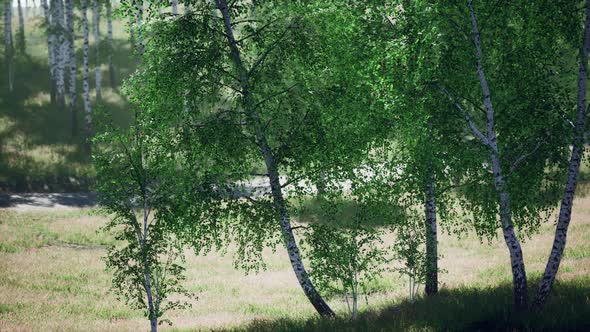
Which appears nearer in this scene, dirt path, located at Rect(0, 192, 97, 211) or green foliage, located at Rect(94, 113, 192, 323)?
green foliage, located at Rect(94, 113, 192, 323)

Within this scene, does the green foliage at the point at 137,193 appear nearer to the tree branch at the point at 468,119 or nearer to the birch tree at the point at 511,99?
the tree branch at the point at 468,119

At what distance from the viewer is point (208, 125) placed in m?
13.3

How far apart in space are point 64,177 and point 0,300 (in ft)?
56.9

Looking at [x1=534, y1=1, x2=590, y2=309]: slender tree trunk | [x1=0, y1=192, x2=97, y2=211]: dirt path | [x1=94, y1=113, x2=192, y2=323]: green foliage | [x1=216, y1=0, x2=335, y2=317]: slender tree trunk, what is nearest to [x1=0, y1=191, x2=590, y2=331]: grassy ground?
[x1=534, y1=1, x2=590, y2=309]: slender tree trunk

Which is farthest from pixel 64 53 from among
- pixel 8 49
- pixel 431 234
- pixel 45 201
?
pixel 431 234

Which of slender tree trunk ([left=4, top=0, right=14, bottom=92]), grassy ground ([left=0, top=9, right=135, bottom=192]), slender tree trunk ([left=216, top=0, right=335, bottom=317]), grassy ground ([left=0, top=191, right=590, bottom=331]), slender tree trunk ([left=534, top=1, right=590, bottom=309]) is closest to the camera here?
slender tree trunk ([left=534, top=1, right=590, bottom=309])

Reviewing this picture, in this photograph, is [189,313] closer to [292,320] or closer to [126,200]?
[292,320]

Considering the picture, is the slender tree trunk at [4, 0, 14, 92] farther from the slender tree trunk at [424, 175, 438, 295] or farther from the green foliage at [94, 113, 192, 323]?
the slender tree trunk at [424, 175, 438, 295]

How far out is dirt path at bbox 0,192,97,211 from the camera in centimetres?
2892

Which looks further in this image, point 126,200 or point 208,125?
point 208,125

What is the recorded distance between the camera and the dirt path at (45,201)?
94.9 ft

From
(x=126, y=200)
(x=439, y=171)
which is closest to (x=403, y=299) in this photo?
(x=439, y=171)

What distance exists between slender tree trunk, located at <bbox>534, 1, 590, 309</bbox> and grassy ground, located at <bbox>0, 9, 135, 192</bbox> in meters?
16.4

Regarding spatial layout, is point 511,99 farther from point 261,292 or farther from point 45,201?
point 45,201
